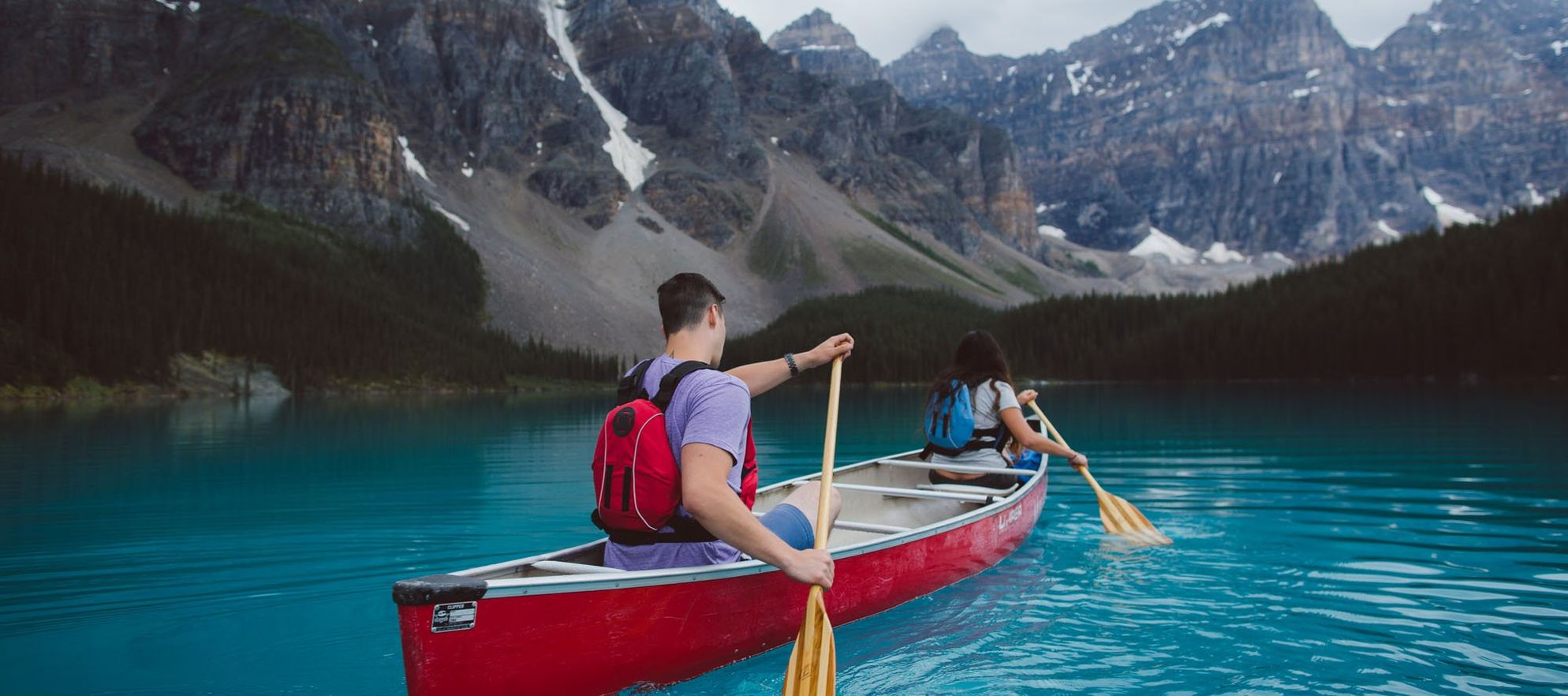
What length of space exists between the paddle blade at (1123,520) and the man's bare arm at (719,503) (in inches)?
327

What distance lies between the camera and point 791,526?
7.25 metres

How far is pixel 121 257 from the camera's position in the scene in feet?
311

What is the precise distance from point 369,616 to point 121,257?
105169mm

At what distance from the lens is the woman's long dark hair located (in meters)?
11.8

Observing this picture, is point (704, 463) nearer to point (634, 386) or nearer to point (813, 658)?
point (634, 386)

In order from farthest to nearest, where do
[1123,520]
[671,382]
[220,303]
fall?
[220,303]
[1123,520]
[671,382]

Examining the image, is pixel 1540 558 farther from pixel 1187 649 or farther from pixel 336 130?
pixel 336 130

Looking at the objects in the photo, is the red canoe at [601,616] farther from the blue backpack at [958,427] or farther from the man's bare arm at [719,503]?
the blue backpack at [958,427]

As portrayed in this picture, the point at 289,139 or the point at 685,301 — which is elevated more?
the point at 289,139

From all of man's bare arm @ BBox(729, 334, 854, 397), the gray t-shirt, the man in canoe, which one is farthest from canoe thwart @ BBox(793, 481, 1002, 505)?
the man in canoe

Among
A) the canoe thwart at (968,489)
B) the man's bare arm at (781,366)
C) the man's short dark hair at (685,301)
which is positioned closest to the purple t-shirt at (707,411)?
the man's short dark hair at (685,301)

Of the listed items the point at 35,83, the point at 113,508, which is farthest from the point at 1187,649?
the point at 35,83

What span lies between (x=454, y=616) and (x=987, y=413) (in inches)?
315

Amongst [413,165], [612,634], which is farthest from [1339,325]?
[413,165]
